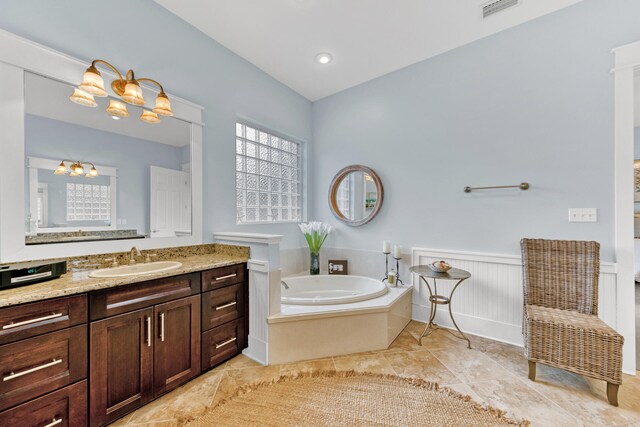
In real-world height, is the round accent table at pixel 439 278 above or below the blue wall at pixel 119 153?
below

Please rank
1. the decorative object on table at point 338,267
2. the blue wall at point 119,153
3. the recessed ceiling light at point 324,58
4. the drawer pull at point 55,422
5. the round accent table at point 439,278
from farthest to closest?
the decorative object on table at point 338,267, the recessed ceiling light at point 324,58, the round accent table at point 439,278, the blue wall at point 119,153, the drawer pull at point 55,422

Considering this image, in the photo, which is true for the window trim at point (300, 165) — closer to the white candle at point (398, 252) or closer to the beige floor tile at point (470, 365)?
the white candle at point (398, 252)

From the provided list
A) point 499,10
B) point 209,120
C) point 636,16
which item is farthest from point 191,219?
point 636,16

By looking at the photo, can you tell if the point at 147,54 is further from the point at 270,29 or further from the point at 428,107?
the point at 428,107

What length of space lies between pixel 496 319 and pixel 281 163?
288cm

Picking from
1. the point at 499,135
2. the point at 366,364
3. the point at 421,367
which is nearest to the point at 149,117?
the point at 366,364

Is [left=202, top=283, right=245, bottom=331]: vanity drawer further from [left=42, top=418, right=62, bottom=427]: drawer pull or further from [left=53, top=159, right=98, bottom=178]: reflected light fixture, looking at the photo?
[left=53, top=159, right=98, bottom=178]: reflected light fixture

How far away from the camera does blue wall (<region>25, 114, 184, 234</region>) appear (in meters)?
1.61

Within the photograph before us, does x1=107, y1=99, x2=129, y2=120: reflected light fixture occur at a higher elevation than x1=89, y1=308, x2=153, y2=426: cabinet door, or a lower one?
higher

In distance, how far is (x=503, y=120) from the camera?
2418mm

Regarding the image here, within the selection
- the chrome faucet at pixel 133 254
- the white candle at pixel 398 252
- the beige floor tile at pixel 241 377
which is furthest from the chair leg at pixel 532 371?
the chrome faucet at pixel 133 254

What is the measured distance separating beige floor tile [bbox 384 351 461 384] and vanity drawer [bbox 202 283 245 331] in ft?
4.23

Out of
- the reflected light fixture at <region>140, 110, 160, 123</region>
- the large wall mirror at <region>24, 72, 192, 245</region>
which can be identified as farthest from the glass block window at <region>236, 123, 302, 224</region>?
the reflected light fixture at <region>140, 110, 160, 123</region>

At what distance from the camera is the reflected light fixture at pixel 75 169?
1.67m
